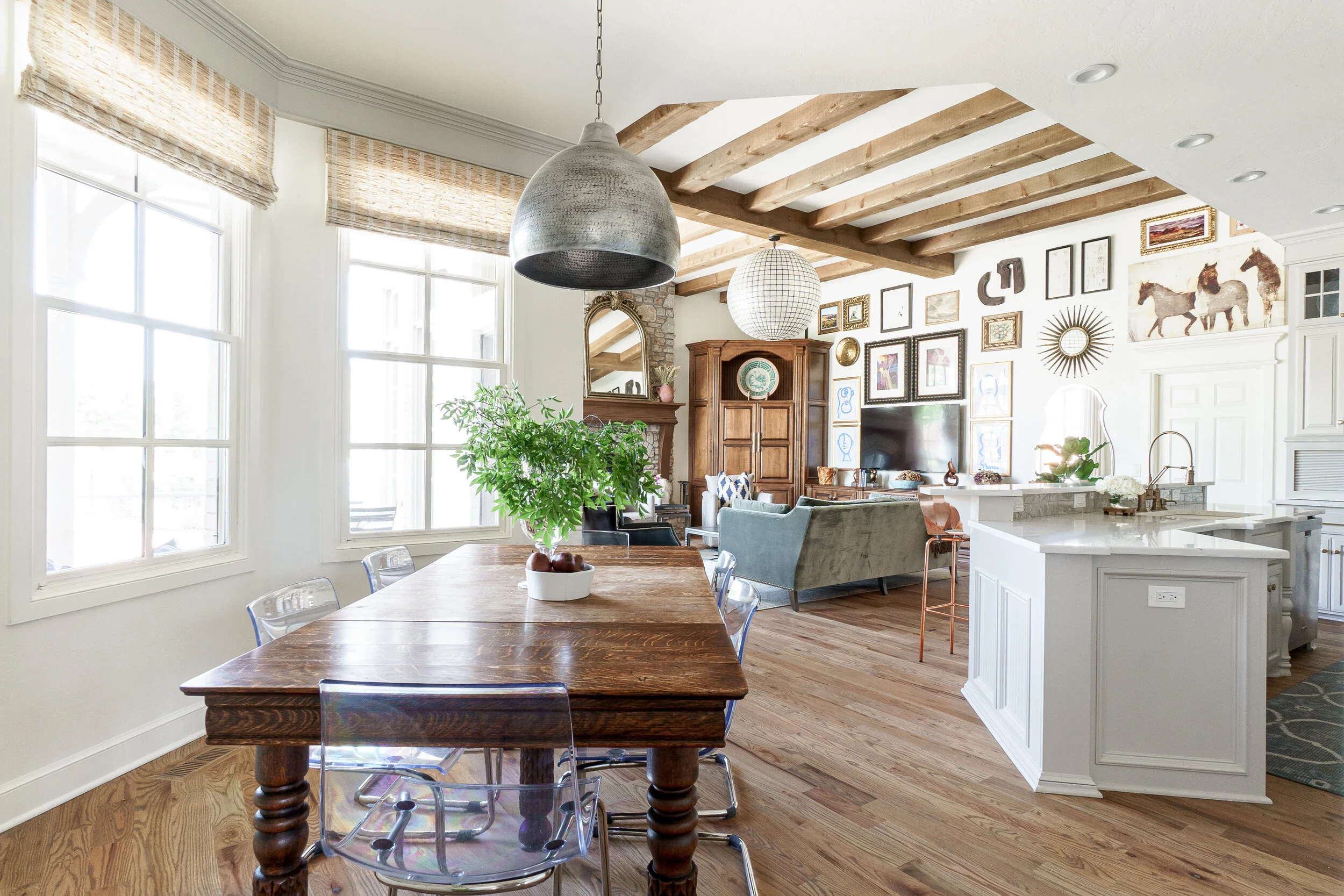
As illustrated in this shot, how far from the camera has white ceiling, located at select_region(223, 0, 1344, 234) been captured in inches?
92.8

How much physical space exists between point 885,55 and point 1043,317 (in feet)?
15.2

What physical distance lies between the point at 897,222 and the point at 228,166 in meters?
5.23

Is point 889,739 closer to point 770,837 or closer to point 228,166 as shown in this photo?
point 770,837

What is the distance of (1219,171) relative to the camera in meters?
3.54

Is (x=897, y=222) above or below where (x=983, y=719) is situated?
above

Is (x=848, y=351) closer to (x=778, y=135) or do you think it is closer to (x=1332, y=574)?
(x=778, y=135)

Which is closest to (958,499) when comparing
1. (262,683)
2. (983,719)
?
(983,719)

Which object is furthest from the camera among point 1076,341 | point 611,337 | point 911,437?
point 611,337

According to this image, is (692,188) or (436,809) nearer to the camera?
(436,809)

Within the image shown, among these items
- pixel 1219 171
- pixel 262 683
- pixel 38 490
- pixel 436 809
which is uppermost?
pixel 1219 171

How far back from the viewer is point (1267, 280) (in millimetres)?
5043

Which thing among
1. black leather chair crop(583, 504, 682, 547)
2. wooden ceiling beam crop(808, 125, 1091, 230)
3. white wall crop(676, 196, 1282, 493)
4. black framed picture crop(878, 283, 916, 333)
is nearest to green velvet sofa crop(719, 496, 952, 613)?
black leather chair crop(583, 504, 682, 547)

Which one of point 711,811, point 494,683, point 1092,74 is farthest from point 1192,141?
point 494,683

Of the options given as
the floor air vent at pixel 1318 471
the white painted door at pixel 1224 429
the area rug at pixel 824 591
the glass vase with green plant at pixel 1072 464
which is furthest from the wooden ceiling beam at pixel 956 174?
the area rug at pixel 824 591
